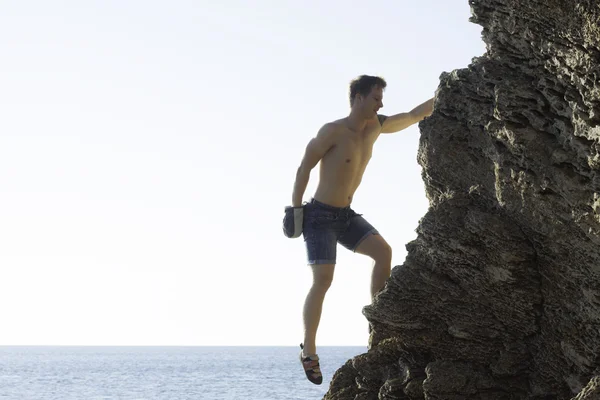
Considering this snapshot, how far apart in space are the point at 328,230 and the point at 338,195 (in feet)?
1.30

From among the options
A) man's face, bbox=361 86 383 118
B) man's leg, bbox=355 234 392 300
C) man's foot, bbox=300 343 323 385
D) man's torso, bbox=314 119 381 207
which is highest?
man's face, bbox=361 86 383 118

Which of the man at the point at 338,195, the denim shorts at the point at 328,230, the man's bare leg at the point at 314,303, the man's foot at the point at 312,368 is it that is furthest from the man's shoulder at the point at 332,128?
the man's foot at the point at 312,368

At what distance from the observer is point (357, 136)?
404 inches

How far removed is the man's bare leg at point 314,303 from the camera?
9992 millimetres

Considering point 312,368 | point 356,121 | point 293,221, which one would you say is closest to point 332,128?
point 356,121

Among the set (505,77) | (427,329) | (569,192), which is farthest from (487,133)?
(427,329)

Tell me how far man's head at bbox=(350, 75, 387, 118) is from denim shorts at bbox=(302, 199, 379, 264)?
1082mm

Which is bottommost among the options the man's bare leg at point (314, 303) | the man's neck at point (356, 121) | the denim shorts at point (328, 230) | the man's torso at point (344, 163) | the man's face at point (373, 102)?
the man's bare leg at point (314, 303)

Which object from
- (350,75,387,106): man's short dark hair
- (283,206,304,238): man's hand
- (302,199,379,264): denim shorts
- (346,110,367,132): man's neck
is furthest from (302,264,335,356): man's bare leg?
(350,75,387,106): man's short dark hair

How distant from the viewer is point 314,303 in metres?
10.0

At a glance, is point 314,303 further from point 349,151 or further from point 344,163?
point 349,151

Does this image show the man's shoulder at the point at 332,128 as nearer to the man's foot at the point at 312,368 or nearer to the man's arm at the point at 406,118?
the man's arm at the point at 406,118

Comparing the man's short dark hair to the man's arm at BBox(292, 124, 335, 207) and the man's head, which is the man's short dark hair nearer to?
the man's head

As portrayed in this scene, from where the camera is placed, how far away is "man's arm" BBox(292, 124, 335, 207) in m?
10.2
